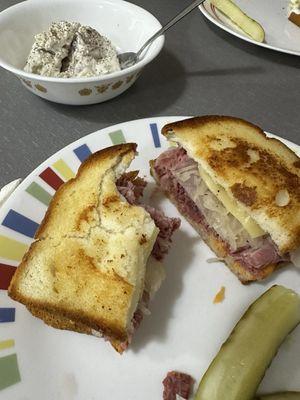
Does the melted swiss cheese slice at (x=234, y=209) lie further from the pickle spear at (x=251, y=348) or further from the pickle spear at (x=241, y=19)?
the pickle spear at (x=241, y=19)

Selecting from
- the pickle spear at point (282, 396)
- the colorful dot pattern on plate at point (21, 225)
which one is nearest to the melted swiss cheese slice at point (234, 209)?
the colorful dot pattern on plate at point (21, 225)

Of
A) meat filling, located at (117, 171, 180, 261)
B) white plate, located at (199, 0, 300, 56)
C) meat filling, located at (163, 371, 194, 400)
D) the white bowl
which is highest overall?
the white bowl

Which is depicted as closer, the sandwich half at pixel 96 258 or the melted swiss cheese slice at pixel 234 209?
the sandwich half at pixel 96 258

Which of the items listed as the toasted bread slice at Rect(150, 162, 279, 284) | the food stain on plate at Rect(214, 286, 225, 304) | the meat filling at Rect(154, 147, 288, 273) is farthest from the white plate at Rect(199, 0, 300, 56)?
the food stain on plate at Rect(214, 286, 225, 304)

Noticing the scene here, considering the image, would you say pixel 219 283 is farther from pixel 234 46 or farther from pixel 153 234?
pixel 234 46

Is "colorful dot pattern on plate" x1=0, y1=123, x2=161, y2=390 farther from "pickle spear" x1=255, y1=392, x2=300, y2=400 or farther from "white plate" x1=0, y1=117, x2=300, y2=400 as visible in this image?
"pickle spear" x1=255, y1=392, x2=300, y2=400

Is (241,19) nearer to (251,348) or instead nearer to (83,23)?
(83,23)
